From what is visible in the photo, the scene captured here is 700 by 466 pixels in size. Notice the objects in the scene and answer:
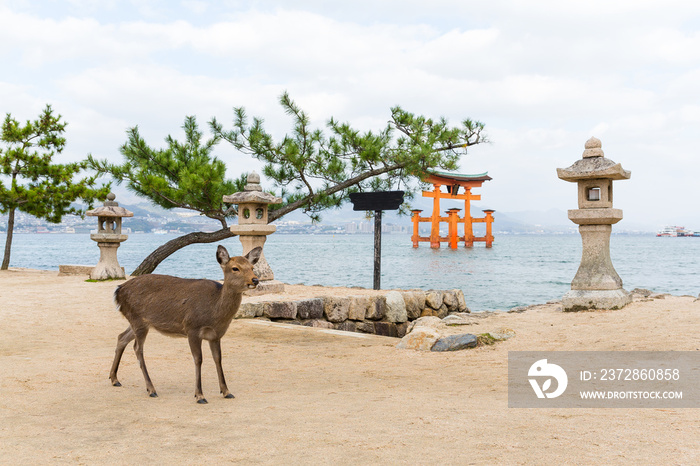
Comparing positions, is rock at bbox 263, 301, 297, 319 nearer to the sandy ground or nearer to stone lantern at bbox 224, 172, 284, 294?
the sandy ground

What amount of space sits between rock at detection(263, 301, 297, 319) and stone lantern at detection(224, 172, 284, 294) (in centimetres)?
169

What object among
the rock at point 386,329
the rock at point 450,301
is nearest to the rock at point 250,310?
the rock at point 386,329

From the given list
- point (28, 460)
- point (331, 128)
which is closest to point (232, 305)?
point (28, 460)

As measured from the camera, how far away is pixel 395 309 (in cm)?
1088

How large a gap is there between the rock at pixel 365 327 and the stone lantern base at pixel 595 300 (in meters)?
3.27

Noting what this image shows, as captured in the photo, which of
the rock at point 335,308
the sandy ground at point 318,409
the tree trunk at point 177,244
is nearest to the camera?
the sandy ground at point 318,409

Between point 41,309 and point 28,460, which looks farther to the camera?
point 41,309

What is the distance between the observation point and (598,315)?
859 cm

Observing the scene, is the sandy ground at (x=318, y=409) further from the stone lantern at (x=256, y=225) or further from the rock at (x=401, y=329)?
the stone lantern at (x=256, y=225)

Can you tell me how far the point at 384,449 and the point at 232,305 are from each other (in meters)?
1.81

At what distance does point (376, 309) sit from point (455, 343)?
13.0 ft

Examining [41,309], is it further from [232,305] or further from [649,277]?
[649,277]

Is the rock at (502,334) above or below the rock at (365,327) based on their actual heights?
above

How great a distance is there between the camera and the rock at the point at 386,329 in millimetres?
10573
